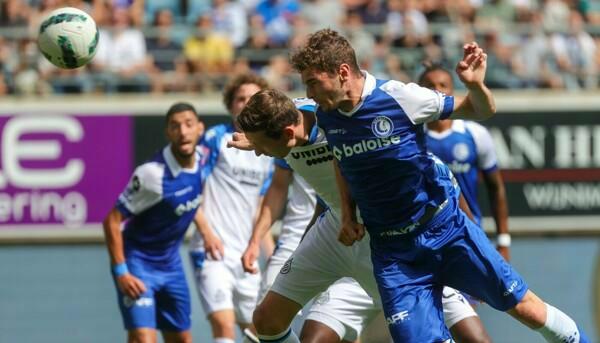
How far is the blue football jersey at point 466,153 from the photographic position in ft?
28.3

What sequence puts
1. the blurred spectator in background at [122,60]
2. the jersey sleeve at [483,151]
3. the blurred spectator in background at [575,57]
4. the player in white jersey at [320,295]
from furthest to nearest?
the blurred spectator in background at [575,57]
the blurred spectator in background at [122,60]
the jersey sleeve at [483,151]
the player in white jersey at [320,295]

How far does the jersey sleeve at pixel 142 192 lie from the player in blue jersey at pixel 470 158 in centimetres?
195

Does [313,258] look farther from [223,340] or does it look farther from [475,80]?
[223,340]

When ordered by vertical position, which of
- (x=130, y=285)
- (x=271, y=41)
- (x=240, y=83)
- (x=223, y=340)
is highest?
(x=240, y=83)

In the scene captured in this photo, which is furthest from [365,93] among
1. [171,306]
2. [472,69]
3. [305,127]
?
[171,306]

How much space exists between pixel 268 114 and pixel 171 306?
2.96 meters

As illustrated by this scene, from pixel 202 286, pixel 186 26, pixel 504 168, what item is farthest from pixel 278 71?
pixel 202 286

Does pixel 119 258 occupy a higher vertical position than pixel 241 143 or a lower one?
lower

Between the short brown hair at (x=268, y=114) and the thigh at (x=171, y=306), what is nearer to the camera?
the short brown hair at (x=268, y=114)

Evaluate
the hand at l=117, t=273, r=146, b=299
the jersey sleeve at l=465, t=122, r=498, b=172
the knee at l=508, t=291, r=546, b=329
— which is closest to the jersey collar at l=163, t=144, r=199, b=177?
the hand at l=117, t=273, r=146, b=299

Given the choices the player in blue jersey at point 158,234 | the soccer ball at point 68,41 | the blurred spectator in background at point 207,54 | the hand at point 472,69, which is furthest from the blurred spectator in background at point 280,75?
the hand at point 472,69

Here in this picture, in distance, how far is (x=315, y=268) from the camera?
689 centimetres

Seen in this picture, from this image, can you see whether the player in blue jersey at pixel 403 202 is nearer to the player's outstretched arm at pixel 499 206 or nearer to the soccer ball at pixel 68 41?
the player's outstretched arm at pixel 499 206

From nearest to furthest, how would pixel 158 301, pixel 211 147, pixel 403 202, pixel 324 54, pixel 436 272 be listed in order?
pixel 324 54, pixel 403 202, pixel 436 272, pixel 158 301, pixel 211 147
